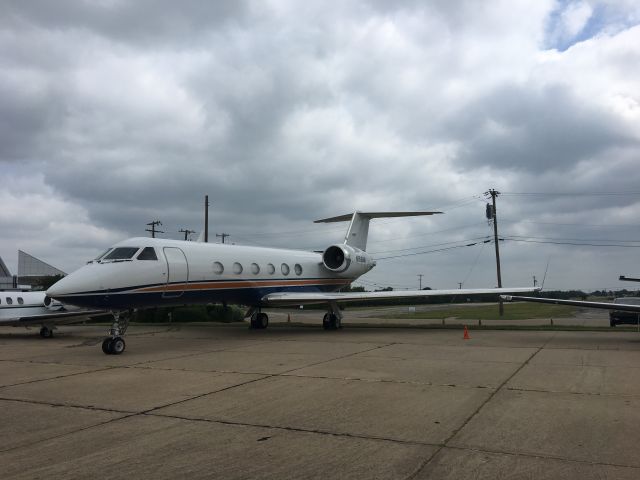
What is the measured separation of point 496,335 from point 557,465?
13525 mm

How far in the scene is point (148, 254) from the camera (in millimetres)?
14500

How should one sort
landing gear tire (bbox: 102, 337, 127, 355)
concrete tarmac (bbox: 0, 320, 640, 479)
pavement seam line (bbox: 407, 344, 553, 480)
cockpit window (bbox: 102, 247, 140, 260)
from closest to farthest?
1. pavement seam line (bbox: 407, 344, 553, 480)
2. concrete tarmac (bbox: 0, 320, 640, 479)
3. landing gear tire (bbox: 102, 337, 127, 355)
4. cockpit window (bbox: 102, 247, 140, 260)

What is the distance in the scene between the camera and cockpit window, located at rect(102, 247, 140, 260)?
45.5ft

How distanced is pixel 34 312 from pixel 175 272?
7823 millimetres

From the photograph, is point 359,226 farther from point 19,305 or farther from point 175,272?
point 19,305

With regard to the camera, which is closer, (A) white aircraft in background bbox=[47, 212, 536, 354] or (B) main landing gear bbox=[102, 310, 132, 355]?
(B) main landing gear bbox=[102, 310, 132, 355]

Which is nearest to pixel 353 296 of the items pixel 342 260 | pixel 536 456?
pixel 342 260

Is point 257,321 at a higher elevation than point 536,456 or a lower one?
higher

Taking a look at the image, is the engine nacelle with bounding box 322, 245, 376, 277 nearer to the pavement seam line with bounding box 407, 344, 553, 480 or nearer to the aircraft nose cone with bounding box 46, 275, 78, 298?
the aircraft nose cone with bounding box 46, 275, 78, 298

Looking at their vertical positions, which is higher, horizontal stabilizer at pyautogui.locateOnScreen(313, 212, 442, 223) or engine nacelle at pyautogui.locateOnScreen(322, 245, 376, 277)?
horizontal stabilizer at pyautogui.locateOnScreen(313, 212, 442, 223)

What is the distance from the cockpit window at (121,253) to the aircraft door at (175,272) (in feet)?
3.80

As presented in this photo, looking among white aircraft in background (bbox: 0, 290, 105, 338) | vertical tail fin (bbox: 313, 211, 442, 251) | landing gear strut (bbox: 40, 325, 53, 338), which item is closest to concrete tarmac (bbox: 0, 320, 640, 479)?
white aircraft in background (bbox: 0, 290, 105, 338)

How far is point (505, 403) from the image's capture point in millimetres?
6750

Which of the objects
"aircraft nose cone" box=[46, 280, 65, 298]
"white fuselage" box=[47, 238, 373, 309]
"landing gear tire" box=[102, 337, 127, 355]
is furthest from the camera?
"white fuselage" box=[47, 238, 373, 309]
